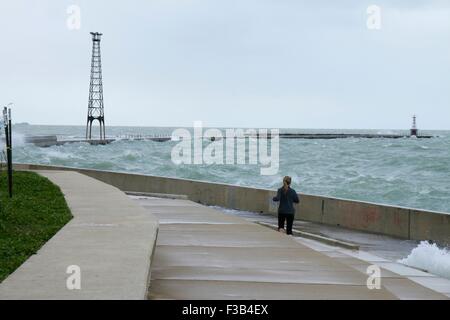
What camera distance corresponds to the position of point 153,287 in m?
8.23

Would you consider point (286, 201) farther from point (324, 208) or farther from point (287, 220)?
point (324, 208)

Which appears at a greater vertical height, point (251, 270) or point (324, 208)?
point (251, 270)

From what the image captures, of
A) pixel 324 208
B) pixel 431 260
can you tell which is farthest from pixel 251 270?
pixel 324 208

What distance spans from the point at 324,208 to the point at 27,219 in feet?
32.4

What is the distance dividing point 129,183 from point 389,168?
114ft

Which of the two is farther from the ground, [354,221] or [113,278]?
[113,278]

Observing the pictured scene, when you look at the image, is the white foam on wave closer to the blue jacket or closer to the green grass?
the blue jacket

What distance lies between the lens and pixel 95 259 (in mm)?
7715

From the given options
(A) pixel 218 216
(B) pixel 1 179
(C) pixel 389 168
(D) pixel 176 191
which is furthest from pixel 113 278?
(C) pixel 389 168

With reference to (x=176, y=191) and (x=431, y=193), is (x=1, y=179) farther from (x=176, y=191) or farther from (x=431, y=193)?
(x=431, y=193)

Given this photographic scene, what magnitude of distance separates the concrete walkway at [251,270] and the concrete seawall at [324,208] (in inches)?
161

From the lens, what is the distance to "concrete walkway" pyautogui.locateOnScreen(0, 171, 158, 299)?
6.29 m

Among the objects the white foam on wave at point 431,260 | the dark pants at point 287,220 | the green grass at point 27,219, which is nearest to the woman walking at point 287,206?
the dark pants at point 287,220

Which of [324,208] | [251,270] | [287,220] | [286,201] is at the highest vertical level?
[286,201]
